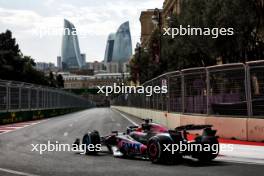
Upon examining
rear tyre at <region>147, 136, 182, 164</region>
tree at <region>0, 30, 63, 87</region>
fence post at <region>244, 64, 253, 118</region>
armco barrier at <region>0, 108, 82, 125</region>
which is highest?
tree at <region>0, 30, 63, 87</region>

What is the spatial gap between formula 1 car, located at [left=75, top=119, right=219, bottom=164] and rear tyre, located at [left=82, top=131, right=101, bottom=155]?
60 centimetres

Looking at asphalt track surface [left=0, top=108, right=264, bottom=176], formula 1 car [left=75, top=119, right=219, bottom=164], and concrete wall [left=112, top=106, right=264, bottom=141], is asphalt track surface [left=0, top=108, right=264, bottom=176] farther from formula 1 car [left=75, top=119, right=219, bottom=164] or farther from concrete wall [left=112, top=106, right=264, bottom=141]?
concrete wall [left=112, top=106, right=264, bottom=141]

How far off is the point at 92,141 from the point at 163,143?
9.95 ft

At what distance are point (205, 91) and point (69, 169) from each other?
911cm

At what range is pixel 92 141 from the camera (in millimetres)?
13555

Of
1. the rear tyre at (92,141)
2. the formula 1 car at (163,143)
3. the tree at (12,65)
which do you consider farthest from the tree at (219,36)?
the tree at (12,65)

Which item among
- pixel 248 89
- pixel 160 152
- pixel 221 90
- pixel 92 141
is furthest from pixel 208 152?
pixel 221 90

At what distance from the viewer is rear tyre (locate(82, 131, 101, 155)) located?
13438 mm

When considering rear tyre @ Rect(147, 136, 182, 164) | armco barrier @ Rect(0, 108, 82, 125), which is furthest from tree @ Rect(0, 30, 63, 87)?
rear tyre @ Rect(147, 136, 182, 164)

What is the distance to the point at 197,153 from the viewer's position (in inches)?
448

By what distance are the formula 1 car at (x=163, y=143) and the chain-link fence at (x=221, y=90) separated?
449 cm

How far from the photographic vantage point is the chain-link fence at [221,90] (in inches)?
632

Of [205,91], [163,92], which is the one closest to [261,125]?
[205,91]

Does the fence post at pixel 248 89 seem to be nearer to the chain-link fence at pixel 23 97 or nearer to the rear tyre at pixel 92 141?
the rear tyre at pixel 92 141
